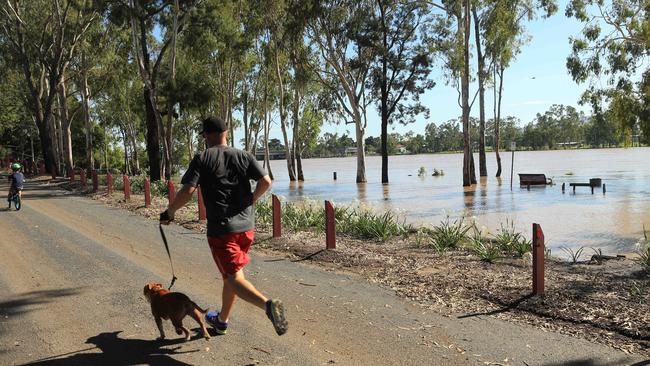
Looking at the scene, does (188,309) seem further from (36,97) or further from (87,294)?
(36,97)

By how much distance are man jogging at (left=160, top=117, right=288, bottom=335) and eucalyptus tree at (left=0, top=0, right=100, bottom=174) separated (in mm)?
27238

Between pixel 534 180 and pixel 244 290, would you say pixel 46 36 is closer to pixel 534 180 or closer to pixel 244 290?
pixel 534 180

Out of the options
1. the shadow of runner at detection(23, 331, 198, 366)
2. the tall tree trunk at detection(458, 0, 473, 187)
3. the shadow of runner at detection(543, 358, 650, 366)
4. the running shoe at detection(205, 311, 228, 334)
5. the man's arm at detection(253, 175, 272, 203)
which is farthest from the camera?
the tall tree trunk at detection(458, 0, 473, 187)

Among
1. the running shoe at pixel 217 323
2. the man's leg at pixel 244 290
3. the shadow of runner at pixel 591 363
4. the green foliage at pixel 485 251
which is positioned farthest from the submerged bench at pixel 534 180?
the man's leg at pixel 244 290

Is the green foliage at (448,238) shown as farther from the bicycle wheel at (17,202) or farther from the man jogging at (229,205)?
the bicycle wheel at (17,202)

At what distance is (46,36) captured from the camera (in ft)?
107

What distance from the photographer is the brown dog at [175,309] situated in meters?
4.52

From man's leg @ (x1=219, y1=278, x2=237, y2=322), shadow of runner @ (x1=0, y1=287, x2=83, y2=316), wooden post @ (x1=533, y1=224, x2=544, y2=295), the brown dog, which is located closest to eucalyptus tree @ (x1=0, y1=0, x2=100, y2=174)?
shadow of runner @ (x1=0, y1=287, x2=83, y2=316)

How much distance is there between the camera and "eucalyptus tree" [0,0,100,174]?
97.6ft

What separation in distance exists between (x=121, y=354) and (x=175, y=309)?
1.78 feet

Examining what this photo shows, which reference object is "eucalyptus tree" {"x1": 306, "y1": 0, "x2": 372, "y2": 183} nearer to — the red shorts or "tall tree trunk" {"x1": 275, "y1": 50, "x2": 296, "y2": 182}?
"tall tree trunk" {"x1": 275, "y1": 50, "x2": 296, "y2": 182}

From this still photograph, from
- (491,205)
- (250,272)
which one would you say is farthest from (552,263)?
(491,205)

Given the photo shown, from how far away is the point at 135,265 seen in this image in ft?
25.1

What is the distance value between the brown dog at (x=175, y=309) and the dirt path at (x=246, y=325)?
14 cm
